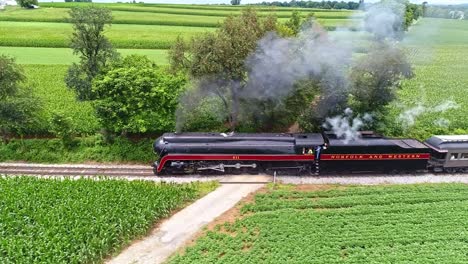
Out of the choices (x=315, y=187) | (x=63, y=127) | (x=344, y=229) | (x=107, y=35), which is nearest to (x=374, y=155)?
(x=315, y=187)

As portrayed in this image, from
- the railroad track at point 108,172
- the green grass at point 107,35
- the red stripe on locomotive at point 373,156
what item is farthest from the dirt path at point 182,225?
the green grass at point 107,35

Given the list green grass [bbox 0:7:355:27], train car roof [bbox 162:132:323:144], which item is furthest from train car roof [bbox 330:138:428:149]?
green grass [bbox 0:7:355:27]

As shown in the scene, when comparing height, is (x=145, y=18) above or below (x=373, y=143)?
above

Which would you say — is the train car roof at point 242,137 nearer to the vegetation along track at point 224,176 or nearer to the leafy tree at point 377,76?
the vegetation along track at point 224,176

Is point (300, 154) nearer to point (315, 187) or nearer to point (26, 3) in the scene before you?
point (315, 187)

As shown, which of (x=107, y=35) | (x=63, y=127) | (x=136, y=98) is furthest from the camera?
(x=107, y=35)

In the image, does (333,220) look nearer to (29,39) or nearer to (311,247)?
(311,247)

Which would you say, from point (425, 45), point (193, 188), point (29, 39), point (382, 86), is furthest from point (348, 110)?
point (29, 39)
